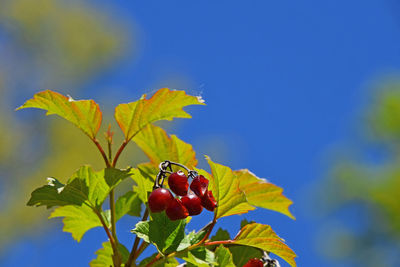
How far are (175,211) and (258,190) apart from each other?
23 centimetres

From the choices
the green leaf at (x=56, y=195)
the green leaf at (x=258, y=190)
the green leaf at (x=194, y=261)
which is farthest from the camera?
the green leaf at (x=258, y=190)

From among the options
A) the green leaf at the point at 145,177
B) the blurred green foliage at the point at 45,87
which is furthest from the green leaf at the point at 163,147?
the blurred green foliage at the point at 45,87

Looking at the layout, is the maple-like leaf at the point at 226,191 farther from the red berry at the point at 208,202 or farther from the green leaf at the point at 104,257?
the green leaf at the point at 104,257

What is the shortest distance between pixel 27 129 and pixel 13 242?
11.3ft

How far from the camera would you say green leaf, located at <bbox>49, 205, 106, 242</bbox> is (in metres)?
0.97

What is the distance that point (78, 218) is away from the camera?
101 cm

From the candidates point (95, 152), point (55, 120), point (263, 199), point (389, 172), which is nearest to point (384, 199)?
point (389, 172)

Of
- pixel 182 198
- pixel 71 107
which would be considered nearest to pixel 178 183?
pixel 182 198

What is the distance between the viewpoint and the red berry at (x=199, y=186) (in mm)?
828

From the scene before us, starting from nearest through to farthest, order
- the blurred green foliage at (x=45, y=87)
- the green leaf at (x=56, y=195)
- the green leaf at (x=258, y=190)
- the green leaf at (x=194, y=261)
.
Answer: the green leaf at (x=194, y=261)
the green leaf at (x=56, y=195)
the green leaf at (x=258, y=190)
the blurred green foliage at (x=45, y=87)

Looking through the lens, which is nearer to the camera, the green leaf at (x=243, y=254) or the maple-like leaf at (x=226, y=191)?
the maple-like leaf at (x=226, y=191)

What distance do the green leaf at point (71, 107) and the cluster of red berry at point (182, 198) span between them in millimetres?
201

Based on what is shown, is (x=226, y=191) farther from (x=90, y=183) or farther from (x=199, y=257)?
(x=90, y=183)

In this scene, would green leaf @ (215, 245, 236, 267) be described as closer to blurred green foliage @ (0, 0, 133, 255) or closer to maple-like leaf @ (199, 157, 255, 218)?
maple-like leaf @ (199, 157, 255, 218)
